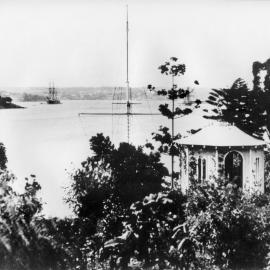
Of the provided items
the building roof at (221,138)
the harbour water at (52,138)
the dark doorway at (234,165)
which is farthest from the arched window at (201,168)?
the harbour water at (52,138)

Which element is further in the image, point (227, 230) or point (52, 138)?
point (52, 138)

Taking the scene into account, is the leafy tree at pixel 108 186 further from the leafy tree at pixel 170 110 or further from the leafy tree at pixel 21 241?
the leafy tree at pixel 170 110

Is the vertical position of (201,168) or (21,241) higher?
(21,241)

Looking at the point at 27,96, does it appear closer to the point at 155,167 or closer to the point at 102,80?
the point at 102,80

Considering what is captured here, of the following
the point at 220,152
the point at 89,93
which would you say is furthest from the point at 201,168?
the point at 89,93

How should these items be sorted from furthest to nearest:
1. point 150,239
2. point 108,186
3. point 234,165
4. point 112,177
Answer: point 234,165 → point 112,177 → point 108,186 → point 150,239

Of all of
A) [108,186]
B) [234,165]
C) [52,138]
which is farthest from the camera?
[52,138]

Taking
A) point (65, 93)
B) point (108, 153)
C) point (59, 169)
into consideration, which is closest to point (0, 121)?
point (59, 169)

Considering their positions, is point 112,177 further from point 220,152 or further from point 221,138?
point 221,138
